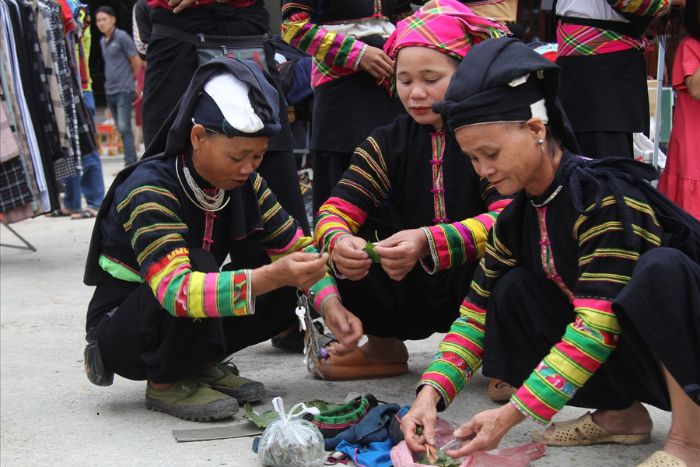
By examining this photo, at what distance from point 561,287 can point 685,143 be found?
70.8 inches

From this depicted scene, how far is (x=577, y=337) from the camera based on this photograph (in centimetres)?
233

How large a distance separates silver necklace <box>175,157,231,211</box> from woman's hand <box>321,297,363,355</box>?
477mm

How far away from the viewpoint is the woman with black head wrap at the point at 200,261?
2.84m

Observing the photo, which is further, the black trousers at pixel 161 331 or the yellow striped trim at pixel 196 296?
the black trousers at pixel 161 331

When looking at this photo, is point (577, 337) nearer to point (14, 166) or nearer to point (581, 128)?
point (581, 128)

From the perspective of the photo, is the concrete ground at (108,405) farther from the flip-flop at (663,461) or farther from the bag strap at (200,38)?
the bag strap at (200,38)

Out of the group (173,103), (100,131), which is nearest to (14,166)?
(173,103)

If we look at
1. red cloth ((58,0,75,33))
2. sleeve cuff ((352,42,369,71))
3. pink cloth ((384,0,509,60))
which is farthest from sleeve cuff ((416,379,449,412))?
red cloth ((58,0,75,33))

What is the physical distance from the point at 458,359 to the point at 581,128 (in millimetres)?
1595

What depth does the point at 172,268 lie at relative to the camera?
9.40ft

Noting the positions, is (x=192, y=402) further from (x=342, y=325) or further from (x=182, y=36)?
(x=182, y=36)

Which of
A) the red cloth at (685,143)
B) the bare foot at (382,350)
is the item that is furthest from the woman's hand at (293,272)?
the red cloth at (685,143)

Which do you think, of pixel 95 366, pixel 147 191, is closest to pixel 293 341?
pixel 95 366

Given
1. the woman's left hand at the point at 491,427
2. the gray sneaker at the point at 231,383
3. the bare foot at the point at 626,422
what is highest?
the woman's left hand at the point at 491,427
